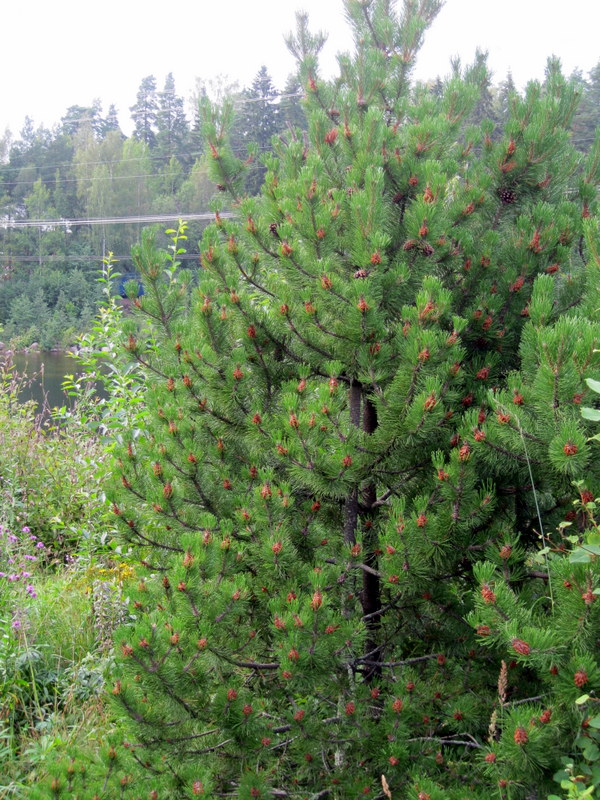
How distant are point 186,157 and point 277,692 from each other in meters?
46.4

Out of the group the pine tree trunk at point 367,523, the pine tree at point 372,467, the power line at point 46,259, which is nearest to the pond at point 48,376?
the pine tree at point 372,467

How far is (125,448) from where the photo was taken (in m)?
2.65

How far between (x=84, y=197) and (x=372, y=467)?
152 feet

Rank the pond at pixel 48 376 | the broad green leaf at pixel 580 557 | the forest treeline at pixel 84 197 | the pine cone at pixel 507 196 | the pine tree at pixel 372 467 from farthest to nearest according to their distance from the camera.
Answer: the forest treeline at pixel 84 197
the pond at pixel 48 376
the pine cone at pixel 507 196
the pine tree at pixel 372 467
the broad green leaf at pixel 580 557

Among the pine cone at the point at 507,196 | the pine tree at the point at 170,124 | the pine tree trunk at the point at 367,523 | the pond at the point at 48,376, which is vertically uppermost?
the pine tree at the point at 170,124

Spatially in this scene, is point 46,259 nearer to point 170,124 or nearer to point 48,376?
point 170,124

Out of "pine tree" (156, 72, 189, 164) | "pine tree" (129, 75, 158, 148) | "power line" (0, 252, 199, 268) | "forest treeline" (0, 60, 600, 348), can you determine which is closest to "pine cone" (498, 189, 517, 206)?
"forest treeline" (0, 60, 600, 348)

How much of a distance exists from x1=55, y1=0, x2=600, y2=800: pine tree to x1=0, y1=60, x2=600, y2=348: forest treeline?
28416 millimetres

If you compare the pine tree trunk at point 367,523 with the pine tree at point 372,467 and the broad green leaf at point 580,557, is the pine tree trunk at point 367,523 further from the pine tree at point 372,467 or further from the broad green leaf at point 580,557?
the broad green leaf at point 580,557

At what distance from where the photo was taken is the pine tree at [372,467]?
6.16 ft

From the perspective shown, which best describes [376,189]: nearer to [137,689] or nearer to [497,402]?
[497,402]

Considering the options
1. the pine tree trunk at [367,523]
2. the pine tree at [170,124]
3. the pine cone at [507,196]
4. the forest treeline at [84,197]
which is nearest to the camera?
the pine tree trunk at [367,523]

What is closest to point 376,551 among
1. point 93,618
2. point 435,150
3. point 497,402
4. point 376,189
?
point 497,402

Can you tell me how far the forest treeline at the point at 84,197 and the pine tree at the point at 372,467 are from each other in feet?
93.2
